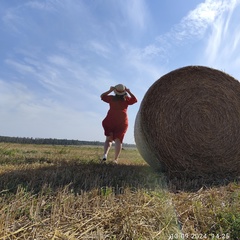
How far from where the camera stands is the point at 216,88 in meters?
5.35

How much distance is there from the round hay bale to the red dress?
106cm

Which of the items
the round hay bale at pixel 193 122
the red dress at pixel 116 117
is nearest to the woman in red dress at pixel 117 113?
the red dress at pixel 116 117

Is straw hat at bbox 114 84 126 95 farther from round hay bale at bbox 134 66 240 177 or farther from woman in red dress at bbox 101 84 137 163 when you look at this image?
round hay bale at bbox 134 66 240 177

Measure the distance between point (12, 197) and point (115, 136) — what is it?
3.85 m

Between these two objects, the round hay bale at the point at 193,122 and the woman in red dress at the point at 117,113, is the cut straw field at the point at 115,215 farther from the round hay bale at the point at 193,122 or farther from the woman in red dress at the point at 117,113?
the woman in red dress at the point at 117,113

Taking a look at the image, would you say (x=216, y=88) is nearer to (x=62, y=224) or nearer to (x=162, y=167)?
(x=162, y=167)

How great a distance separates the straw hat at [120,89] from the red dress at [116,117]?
14 cm

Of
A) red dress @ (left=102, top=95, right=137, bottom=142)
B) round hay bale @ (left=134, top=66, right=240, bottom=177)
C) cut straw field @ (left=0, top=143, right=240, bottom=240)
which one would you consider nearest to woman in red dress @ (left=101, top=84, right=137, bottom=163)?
red dress @ (left=102, top=95, right=137, bottom=142)

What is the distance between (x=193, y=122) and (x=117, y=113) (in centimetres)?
175

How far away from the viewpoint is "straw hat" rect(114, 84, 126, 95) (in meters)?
6.33

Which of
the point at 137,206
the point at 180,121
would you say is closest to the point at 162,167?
the point at 180,121

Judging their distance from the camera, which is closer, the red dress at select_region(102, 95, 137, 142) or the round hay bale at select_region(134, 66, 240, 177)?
the round hay bale at select_region(134, 66, 240, 177)

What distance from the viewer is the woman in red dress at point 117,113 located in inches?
252

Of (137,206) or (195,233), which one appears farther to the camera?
(137,206)
